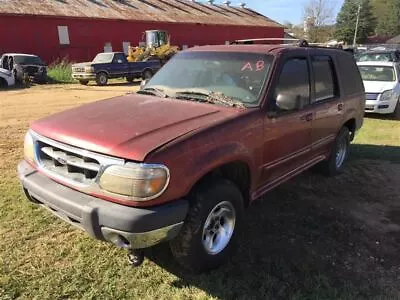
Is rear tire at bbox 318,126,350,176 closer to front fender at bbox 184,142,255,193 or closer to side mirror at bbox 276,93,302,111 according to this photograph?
side mirror at bbox 276,93,302,111

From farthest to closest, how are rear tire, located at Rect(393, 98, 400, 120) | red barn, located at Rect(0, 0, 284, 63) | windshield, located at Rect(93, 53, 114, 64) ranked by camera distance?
red barn, located at Rect(0, 0, 284, 63) < windshield, located at Rect(93, 53, 114, 64) < rear tire, located at Rect(393, 98, 400, 120)

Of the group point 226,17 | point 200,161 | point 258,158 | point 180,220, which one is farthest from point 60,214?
point 226,17

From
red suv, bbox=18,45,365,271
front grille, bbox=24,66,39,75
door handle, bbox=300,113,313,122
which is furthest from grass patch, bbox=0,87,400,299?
front grille, bbox=24,66,39,75

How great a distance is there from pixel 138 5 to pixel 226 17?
36.3ft

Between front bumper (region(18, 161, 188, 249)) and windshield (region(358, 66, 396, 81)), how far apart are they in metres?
11.0

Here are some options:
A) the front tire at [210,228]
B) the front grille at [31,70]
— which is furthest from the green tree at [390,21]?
the front tire at [210,228]

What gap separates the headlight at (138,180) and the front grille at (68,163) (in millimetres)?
180

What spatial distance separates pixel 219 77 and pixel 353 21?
78968mm

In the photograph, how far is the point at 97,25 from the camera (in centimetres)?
3362

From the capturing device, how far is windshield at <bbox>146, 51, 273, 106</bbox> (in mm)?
4027

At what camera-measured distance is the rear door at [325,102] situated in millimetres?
4875

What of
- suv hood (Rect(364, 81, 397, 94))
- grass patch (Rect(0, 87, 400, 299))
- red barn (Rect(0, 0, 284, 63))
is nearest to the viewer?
grass patch (Rect(0, 87, 400, 299))

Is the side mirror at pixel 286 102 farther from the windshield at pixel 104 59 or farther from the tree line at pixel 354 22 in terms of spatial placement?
the tree line at pixel 354 22

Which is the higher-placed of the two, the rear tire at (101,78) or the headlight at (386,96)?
the headlight at (386,96)
